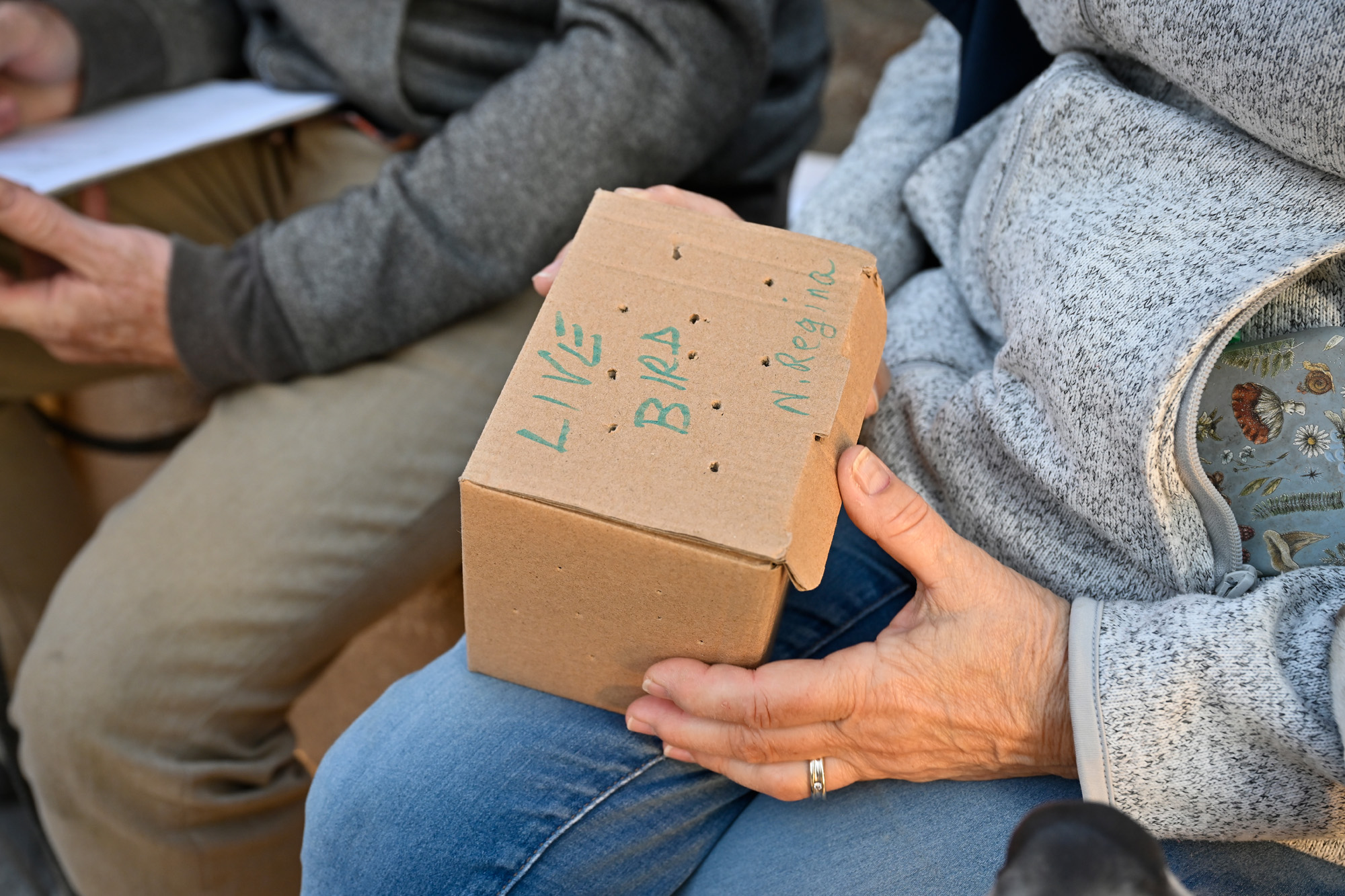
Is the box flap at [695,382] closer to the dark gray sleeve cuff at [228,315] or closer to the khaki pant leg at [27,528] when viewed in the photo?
the dark gray sleeve cuff at [228,315]

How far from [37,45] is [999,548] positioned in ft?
3.59

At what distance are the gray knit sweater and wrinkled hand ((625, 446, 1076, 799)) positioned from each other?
0.03 metres

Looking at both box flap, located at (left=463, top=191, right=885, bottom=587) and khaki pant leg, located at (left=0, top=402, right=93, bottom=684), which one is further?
khaki pant leg, located at (left=0, top=402, right=93, bottom=684)

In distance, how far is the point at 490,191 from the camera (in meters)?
0.90

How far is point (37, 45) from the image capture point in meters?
1.00

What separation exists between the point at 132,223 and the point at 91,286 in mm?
154

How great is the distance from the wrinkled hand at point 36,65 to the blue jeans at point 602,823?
828mm

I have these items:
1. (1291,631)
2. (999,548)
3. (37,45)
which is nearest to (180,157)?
(37,45)

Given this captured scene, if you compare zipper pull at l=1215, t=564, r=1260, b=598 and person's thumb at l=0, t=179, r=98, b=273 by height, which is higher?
zipper pull at l=1215, t=564, r=1260, b=598

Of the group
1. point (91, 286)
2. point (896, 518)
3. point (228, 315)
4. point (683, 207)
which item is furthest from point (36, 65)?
point (896, 518)

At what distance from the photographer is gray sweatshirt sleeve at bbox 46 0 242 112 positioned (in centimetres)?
102

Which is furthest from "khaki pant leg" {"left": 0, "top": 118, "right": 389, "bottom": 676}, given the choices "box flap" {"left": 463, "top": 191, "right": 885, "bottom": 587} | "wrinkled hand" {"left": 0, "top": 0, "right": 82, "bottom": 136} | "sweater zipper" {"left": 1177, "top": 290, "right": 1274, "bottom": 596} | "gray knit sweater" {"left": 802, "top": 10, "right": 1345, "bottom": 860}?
"sweater zipper" {"left": 1177, "top": 290, "right": 1274, "bottom": 596}

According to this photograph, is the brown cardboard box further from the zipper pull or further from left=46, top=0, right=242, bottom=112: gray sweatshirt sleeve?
left=46, top=0, right=242, bottom=112: gray sweatshirt sleeve

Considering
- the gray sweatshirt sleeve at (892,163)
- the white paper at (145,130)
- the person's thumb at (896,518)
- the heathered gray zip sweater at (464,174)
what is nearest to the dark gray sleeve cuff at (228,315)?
the heathered gray zip sweater at (464,174)
